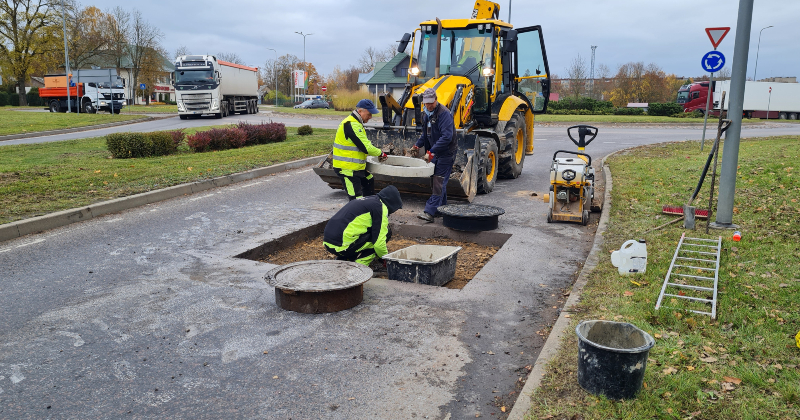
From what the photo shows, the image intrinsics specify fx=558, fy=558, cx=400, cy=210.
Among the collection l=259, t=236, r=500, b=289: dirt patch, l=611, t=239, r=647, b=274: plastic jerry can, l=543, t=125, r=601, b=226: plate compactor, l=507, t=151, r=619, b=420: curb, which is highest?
l=543, t=125, r=601, b=226: plate compactor

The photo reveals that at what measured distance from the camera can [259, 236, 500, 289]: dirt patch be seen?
6.79m

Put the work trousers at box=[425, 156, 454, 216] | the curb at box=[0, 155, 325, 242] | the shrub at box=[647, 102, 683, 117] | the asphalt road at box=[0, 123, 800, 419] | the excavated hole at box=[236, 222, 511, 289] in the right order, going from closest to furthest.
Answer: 1. the asphalt road at box=[0, 123, 800, 419]
2. the excavated hole at box=[236, 222, 511, 289]
3. the curb at box=[0, 155, 325, 242]
4. the work trousers at box=[425, 156, 454, 216]
5. the shrub at box=[647, 102, 683, 117]

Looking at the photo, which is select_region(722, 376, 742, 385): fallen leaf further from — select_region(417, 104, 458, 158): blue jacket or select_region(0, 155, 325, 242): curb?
select_region(0, 155, 325, 242): curb

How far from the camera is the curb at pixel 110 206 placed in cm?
739

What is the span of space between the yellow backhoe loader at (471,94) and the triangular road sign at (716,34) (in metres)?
5.04

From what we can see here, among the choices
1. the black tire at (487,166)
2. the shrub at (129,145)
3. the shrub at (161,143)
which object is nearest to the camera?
the black tire at (487,166)

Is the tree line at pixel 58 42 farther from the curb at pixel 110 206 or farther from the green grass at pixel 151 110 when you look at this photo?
the curb at pixel 110 206

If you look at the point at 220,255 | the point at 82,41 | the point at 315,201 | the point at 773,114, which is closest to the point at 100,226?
the point at 220,255

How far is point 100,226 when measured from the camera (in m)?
7.94

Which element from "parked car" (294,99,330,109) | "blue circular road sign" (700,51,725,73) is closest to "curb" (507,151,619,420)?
"blue circular road sign" (700,51,725,73)

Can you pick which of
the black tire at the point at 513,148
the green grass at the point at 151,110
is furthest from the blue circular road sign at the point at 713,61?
the green grass at the point at 151,110

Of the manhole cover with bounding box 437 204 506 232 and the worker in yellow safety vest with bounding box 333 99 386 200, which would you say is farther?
the manhole cover with bounding box 437 204 506 232

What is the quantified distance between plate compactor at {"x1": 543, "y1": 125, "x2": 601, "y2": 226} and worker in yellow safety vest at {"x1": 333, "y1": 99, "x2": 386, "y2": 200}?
107 inches

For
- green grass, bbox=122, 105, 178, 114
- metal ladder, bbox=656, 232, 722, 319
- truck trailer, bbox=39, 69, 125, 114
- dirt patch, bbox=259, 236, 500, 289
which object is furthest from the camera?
green grass, bbox=122, 105, 178, 114
